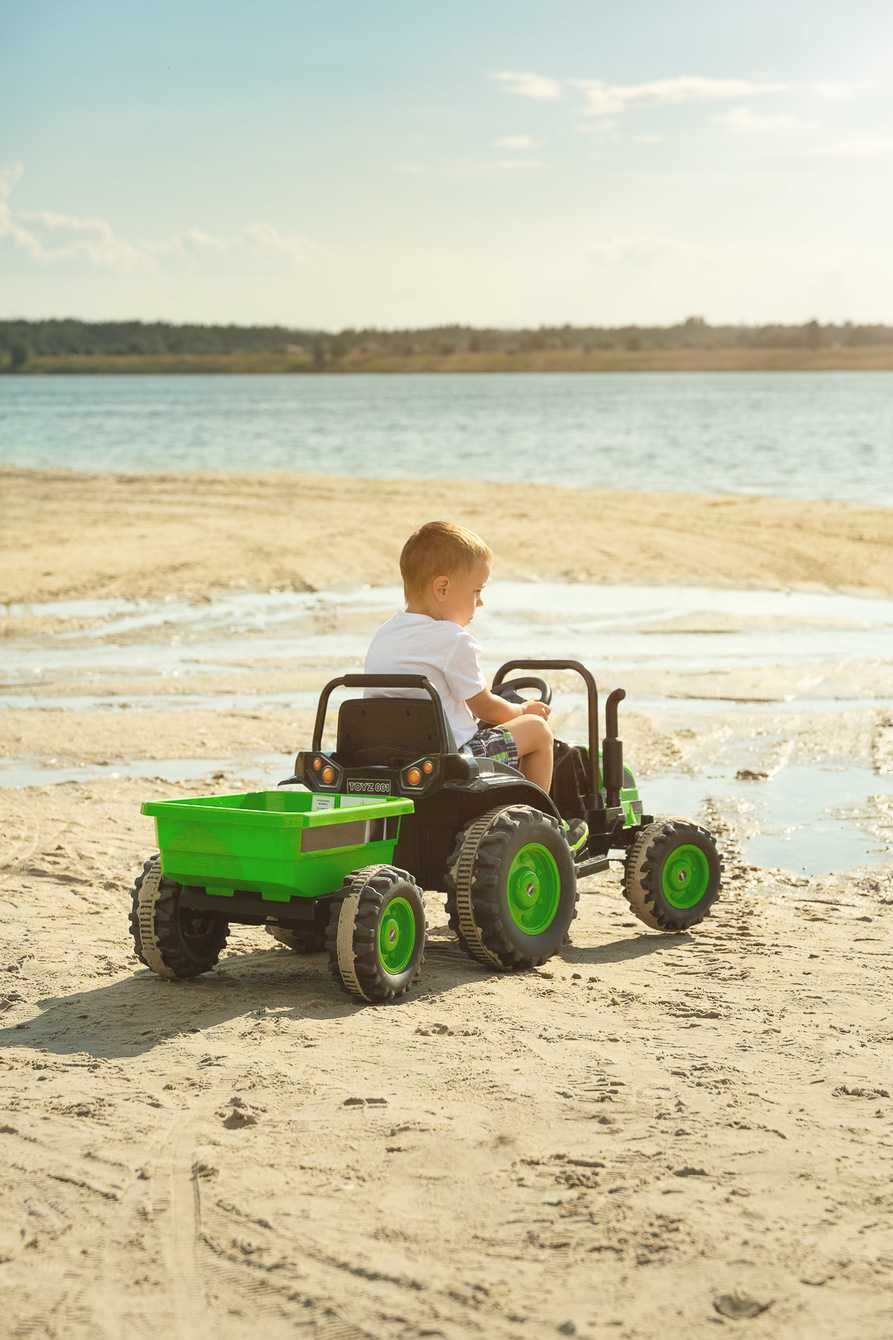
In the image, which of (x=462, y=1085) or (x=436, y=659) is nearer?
(x=462, y=1085)

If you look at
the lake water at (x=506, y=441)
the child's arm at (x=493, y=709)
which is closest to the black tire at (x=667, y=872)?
the child's arm at (x=493, y=709)

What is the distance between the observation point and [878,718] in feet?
32.6

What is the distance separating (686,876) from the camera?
20.5 ft

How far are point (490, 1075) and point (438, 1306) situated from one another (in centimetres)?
127

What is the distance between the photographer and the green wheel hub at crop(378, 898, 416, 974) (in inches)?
202

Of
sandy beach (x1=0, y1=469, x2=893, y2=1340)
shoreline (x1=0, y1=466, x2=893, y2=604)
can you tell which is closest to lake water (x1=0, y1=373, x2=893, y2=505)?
shoreline (x1=0, y1=466, x2=893, y2=604)

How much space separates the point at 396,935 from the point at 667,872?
1.39 metres

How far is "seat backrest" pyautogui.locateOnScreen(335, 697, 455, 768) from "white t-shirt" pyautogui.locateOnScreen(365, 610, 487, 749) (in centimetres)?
8

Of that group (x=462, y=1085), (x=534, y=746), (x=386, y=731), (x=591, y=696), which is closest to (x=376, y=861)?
(x=386, y=731)

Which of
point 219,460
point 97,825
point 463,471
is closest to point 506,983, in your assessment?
point 97,825

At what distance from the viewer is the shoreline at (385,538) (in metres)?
16.0

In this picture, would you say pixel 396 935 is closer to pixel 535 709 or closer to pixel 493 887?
pixel 493 887

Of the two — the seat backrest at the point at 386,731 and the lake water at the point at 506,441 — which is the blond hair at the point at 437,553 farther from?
the lake water at the point at 506,441

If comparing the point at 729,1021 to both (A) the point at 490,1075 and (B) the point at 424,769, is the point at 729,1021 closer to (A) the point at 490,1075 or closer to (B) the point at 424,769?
(A) the point at 490,1075
